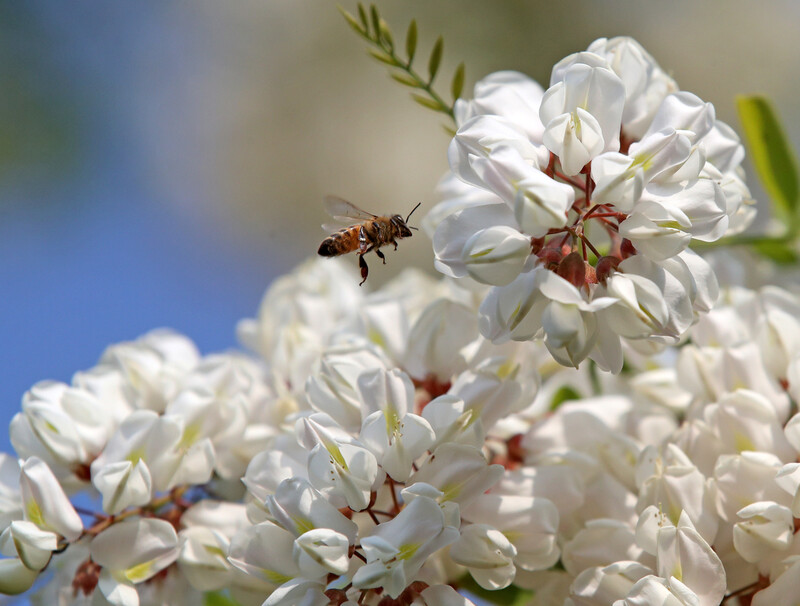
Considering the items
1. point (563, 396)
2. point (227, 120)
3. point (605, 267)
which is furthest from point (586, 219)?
point (227, 120)

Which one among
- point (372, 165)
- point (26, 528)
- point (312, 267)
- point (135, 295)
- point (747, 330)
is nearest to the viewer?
point (26, 528)

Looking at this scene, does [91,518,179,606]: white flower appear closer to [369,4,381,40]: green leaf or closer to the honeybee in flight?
the honeybee in flight

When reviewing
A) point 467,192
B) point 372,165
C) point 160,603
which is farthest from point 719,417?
point 372,165

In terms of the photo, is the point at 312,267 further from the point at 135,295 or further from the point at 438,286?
the point at 135,295

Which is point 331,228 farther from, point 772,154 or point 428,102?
point 772,154

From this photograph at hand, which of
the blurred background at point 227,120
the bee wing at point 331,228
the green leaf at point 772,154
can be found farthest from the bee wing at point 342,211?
the blurred background at point 227,120
